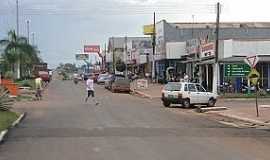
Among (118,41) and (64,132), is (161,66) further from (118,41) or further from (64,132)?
(118,41)

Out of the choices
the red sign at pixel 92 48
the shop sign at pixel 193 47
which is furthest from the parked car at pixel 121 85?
the red sign at pixel 92 48

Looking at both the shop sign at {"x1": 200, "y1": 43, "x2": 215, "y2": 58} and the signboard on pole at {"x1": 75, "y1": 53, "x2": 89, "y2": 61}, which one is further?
the signboard on pole at {"x1": 75, "y1": 53, "x2": 89, "y2": 61}

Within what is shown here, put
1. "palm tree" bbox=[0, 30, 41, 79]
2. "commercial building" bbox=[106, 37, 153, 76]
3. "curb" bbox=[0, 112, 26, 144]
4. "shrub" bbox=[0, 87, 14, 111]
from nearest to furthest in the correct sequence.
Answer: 1. "curb" bbox=[0, 112, 26, 144]
2. "shrub" bbox=[0, 87, 14, 111]
3. "palm tree" bbox=[0, 30, 41, 79]
4. "commercial building" bbox=[106, 37, 153, 76]

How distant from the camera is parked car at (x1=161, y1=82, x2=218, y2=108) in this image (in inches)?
1491

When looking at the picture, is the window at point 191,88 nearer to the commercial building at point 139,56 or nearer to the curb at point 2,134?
the curb at point 2,134

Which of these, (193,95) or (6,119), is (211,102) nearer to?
(193,95)

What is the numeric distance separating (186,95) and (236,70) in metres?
16.8

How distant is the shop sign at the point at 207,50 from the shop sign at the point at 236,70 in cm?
254

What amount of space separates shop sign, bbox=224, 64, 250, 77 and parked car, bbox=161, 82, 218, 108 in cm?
1498

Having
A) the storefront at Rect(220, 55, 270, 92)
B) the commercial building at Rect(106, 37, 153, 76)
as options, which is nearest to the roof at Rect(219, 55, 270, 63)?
the storefront at Rect(220, 55, 270, 92)

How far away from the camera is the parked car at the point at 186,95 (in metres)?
37.9

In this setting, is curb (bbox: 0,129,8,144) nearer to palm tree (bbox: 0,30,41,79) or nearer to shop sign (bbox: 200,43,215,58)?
shop sign (bbox: 200,43,215,58)

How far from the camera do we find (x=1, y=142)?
17203 mm

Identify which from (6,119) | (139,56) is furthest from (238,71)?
(139,56)
